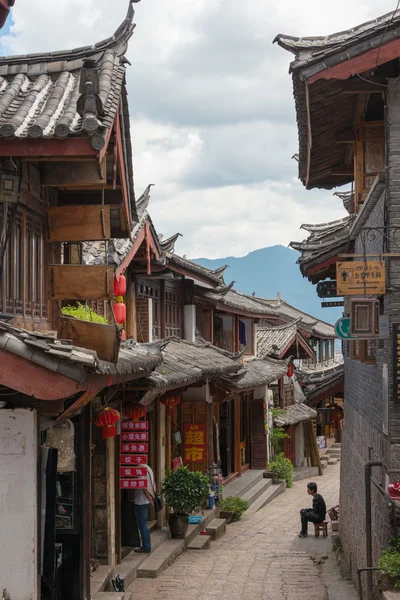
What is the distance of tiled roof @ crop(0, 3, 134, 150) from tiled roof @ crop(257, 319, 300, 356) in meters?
29.0

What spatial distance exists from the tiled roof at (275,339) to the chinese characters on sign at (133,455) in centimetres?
2376

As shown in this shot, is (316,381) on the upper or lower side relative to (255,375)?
lower

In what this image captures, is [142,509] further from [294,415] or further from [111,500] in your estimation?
[294,415]

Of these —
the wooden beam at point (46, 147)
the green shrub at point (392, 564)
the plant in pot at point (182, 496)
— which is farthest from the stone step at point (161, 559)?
the wooden beam at point (46, 147)

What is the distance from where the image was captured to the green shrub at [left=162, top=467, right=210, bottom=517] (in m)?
19.5

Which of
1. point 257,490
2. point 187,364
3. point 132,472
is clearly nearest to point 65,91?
point 132,472

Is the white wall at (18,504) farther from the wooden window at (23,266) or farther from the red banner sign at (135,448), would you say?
the red banner sign at (135,448)

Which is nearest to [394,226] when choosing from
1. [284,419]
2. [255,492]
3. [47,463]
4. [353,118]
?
[353,118]

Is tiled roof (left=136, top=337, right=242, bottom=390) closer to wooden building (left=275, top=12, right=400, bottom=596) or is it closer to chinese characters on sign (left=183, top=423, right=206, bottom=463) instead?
chinese characters on sign (left=183, top=423, right=206, bottom=463)

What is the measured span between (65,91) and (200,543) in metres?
12.6

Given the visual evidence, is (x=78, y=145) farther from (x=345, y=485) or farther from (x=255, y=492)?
(x=255, y=492)

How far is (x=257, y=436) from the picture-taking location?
37.5 m

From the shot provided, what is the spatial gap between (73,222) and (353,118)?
5.84 metres

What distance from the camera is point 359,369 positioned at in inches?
666
